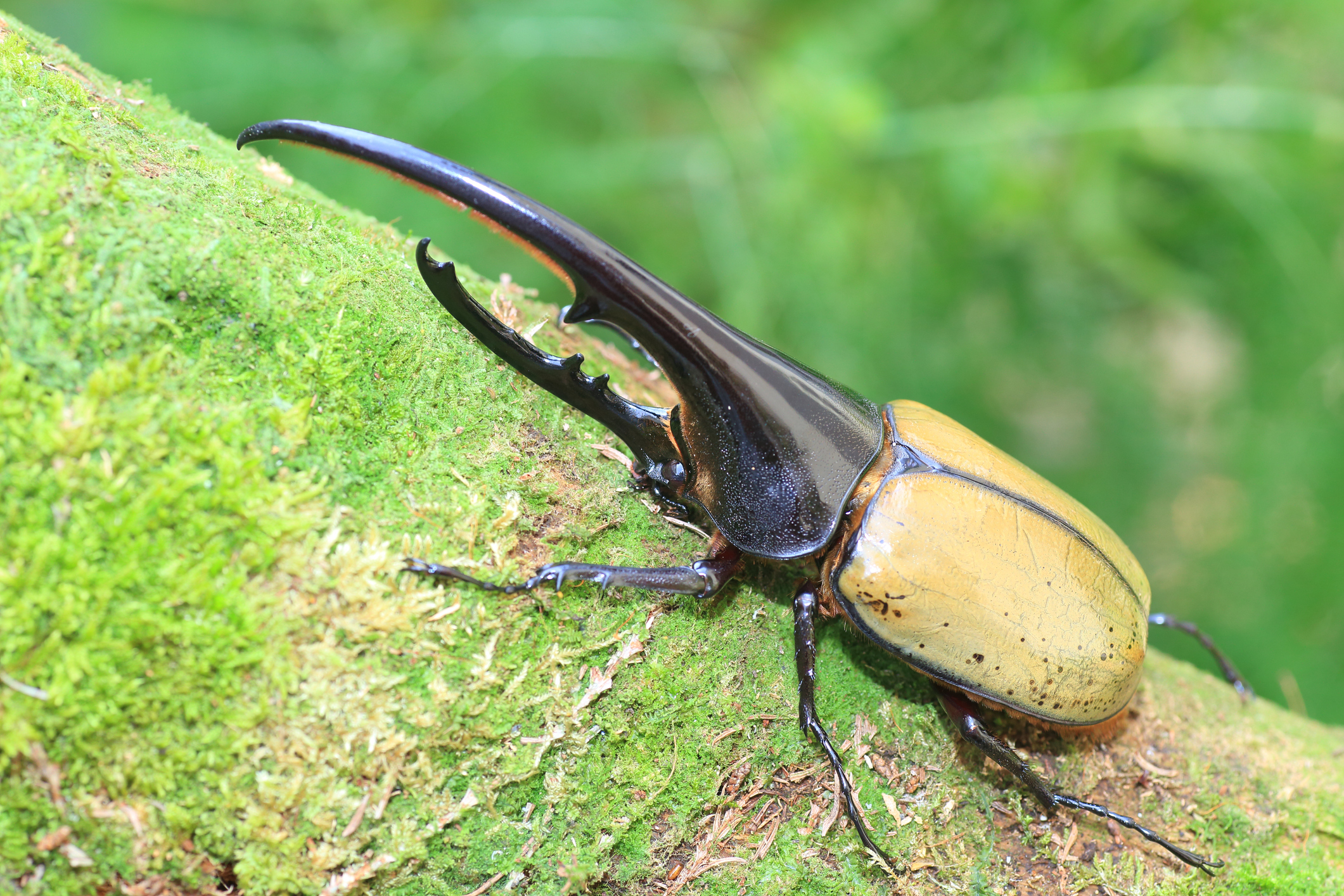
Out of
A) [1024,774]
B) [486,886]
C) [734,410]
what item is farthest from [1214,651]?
[486,886]

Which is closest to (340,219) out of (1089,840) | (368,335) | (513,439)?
(368,335)

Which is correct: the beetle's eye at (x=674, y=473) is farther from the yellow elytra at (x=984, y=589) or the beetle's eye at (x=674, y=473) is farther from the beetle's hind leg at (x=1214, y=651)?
the beetle's hind leg at (x=1214, y=651)

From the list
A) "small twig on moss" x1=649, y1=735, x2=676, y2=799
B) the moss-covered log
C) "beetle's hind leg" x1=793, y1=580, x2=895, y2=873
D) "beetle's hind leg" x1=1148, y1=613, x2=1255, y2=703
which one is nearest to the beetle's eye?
the moss-covered log

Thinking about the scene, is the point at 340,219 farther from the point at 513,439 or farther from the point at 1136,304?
the point at 1136,304

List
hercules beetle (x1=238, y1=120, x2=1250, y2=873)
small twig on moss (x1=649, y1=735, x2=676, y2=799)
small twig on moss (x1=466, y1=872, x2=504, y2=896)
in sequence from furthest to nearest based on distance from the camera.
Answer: hercules beetle (x1=238, y1=120, x2=1250, y2=873) → small twig on moss (x1=649, y1=735, x2=676, y2=799) → small twig on moss (x1=466, y1=872, x2=504, y2=896)

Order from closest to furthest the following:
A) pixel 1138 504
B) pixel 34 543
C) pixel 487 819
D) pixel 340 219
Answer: pixel 34 543, pixel 487 819, pixel 340 219, pixel 1138 504

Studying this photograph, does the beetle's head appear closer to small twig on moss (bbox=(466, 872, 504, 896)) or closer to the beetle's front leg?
the beetle's front leg

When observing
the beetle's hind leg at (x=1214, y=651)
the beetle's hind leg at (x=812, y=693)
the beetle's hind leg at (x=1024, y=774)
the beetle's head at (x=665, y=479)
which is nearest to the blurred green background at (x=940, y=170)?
the beetle's hind leg at (x=1214, y=651)
